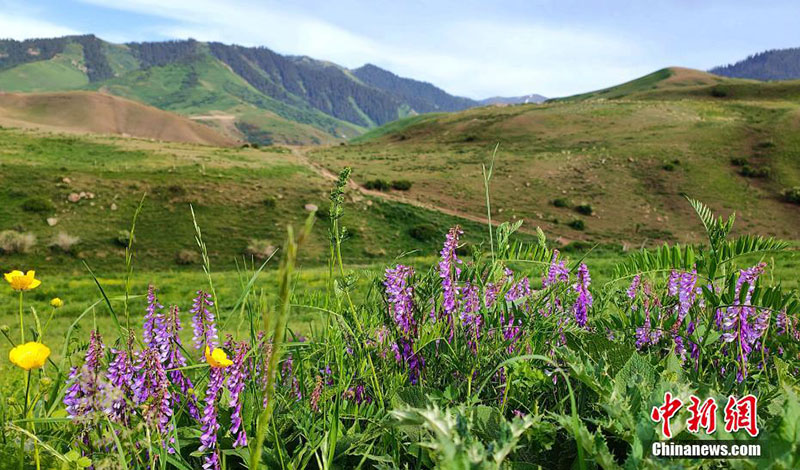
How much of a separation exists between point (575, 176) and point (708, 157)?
12955 millimetres

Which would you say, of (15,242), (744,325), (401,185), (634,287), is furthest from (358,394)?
(401,185)

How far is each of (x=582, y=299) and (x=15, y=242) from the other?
3043 centimetres

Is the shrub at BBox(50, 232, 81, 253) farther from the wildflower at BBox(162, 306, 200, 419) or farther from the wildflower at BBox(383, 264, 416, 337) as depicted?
the wildflower at BBox(383, 264, 416, 337)

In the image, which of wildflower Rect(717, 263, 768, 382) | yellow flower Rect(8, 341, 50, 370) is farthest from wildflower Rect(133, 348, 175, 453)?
wildflower Rect(717, 263, 768, 382)

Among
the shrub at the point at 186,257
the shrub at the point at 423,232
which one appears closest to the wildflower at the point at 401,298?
the shrub at the point at 186,257

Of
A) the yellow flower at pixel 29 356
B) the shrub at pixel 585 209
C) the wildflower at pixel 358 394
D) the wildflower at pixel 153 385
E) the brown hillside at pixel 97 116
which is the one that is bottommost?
the shrub at pixel 585 209

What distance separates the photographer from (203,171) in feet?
123

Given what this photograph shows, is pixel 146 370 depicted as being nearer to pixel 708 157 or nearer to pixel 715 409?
pixel 715 409

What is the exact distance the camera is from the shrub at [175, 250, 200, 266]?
2550cm

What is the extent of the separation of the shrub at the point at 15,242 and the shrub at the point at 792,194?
51.5 metres

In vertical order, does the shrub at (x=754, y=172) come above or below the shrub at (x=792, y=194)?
above

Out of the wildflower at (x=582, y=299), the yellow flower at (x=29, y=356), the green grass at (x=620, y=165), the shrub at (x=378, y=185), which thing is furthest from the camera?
the shrub at (x=378, y=185)

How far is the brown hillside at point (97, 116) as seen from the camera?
339 feet

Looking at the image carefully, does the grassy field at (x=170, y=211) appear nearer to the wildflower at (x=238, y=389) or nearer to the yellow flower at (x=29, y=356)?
the wildflower at (x=238, y=389)
